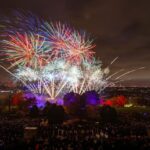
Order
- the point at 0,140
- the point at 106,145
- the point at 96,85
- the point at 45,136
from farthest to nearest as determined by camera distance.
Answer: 1. the point at 96,85
2. the point at 45,136
3. the point at 0,140
4. the point at 106,145

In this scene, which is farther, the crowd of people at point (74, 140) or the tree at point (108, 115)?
the tree at point (108, 115)

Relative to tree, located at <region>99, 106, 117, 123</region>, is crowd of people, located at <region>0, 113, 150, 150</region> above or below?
below

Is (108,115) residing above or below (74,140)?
above

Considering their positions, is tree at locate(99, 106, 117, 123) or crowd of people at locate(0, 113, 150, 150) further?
tree at locate(99, 106, 117, 123)

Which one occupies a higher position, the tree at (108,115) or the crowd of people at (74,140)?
the tree at (108,115)

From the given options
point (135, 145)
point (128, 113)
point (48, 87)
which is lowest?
point (135, 145)

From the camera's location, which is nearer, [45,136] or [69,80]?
[45,136]

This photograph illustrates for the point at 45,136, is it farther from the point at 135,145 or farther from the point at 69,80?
the point at 69,80

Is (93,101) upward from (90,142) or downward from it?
upward

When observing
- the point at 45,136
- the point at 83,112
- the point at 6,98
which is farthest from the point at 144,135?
the point at 6,98

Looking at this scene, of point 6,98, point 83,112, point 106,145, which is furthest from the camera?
point 6,98

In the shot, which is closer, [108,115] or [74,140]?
[74,140]
